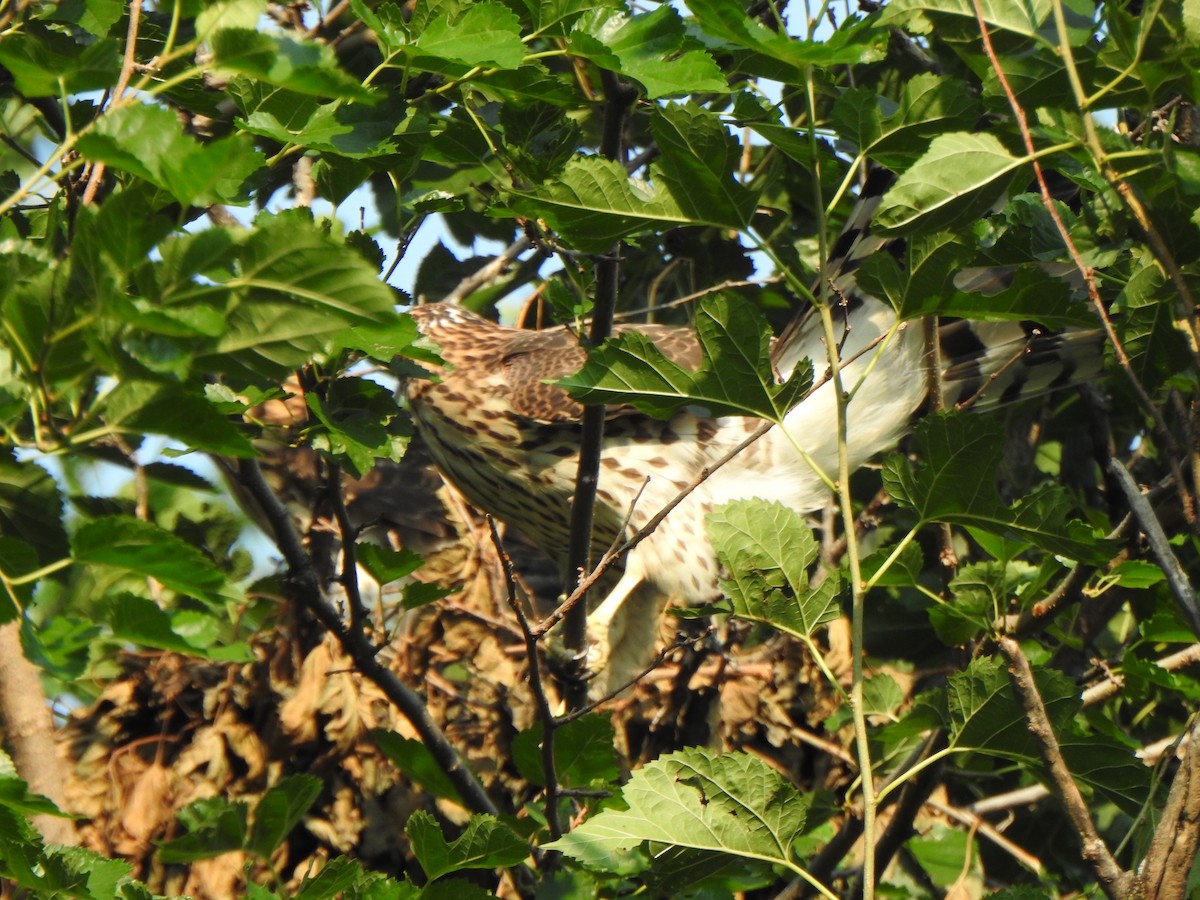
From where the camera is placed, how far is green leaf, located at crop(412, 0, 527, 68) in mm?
1714

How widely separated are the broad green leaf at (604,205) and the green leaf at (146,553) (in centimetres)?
74

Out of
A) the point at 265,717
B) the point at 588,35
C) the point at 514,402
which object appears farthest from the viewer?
the point at 514,402

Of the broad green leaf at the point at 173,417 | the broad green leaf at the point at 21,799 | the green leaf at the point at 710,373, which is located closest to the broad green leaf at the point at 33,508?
the broad green leaf at the point at 21,799

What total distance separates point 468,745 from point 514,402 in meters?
0.97

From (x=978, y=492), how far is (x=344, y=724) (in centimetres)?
215

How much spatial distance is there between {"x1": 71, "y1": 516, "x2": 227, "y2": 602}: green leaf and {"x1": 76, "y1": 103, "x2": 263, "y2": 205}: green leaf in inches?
12.2

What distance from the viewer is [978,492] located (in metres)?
1.91

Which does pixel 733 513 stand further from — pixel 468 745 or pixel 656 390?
pixel 468 745

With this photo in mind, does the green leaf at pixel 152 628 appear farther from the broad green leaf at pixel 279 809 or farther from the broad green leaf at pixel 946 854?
the broad green leaf at pixel 946 854

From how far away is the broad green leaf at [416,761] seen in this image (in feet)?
9.17

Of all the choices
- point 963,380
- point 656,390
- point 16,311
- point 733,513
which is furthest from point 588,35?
point 963,380

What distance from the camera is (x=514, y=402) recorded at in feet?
12.9

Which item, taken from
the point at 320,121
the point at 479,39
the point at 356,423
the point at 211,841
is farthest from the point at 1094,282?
the point at 211,841

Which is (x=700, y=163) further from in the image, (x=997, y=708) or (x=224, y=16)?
(x=997, y=708)
